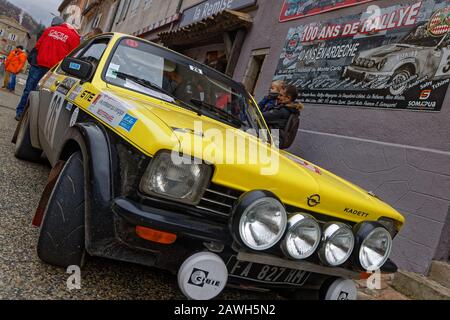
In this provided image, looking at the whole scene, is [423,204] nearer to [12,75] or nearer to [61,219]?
[61,219]

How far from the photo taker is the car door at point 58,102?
2.76m

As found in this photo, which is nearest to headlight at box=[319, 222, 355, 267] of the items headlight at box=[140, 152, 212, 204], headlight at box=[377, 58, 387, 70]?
headlight at box=[140, 152, 212, 204]

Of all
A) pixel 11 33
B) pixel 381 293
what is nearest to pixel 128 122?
pixel 381 293

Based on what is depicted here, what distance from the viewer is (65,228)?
190 cm

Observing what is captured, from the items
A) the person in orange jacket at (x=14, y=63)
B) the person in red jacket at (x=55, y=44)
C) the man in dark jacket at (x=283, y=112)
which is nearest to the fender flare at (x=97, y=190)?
the man in dark jacket at (x=283, y=112)

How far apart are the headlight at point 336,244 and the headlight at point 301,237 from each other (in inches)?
2.8

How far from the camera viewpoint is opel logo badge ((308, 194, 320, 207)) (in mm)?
1980

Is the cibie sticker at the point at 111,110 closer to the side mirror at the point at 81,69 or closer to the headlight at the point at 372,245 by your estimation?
the side mirror at the point at 81,69

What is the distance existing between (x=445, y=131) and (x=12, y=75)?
14444 mm

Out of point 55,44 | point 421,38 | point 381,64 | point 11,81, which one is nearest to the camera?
point 421,38

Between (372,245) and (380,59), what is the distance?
352cm

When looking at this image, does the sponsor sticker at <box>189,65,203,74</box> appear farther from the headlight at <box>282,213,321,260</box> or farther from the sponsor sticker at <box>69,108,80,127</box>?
the headlight at <box>282,213,321,260</box>

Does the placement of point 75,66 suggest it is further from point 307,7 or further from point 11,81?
point 11,81

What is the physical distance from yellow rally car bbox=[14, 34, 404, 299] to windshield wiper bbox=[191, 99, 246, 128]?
21.6 inches
